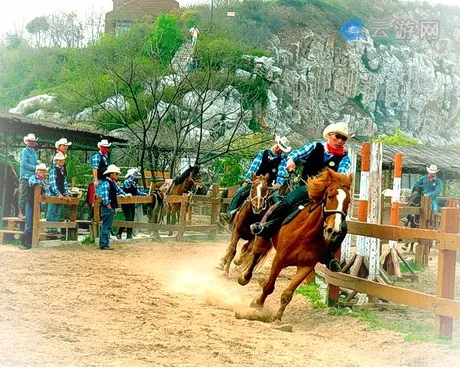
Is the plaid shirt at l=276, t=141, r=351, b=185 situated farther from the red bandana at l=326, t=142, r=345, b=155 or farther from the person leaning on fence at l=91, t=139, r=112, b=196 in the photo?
the person leaning on fence at l=91, t=139, r=112, b=196

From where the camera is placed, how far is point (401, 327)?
7.68 metres

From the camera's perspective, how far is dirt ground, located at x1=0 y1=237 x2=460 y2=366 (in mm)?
5418

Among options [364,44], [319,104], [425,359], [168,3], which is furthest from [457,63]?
[425,359]

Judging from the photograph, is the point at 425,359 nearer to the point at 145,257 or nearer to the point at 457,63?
the point at 145,257

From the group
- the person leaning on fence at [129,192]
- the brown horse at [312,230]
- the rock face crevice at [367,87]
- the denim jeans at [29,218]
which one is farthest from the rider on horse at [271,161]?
the rock face crevice at [367,87]

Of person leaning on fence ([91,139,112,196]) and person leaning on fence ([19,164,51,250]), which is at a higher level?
person leaning on fence ([91,139,112,196])

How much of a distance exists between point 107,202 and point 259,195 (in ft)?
13.3

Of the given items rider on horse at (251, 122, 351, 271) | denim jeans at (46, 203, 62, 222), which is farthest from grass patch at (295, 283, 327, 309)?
denim jeans at (46, 203, 62, 222)

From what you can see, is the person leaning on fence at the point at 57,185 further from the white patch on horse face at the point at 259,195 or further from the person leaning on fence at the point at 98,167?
the white patch on horse face at the point at 259,195

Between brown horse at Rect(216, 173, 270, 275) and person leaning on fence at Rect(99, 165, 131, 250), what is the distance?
2862mm

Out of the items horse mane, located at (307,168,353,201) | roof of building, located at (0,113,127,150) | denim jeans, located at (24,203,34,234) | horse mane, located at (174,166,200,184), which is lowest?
denim jeans, located at (24,203,34,234)

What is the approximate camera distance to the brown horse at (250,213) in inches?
413

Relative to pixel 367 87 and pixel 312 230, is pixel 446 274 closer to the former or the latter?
pixel 312 230

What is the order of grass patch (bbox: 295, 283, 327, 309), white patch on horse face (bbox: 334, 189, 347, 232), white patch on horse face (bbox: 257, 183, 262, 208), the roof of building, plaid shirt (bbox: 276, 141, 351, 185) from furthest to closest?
the roof of building, white patch on horse face (bbox: 257, 183, 262, 208), grass patch (bbox: 295, 283, 327, 309), plaid shirt (bbox: 276, 141, 351, 185), white patch on horse face (bbox: 334, 189, 347, 232)
